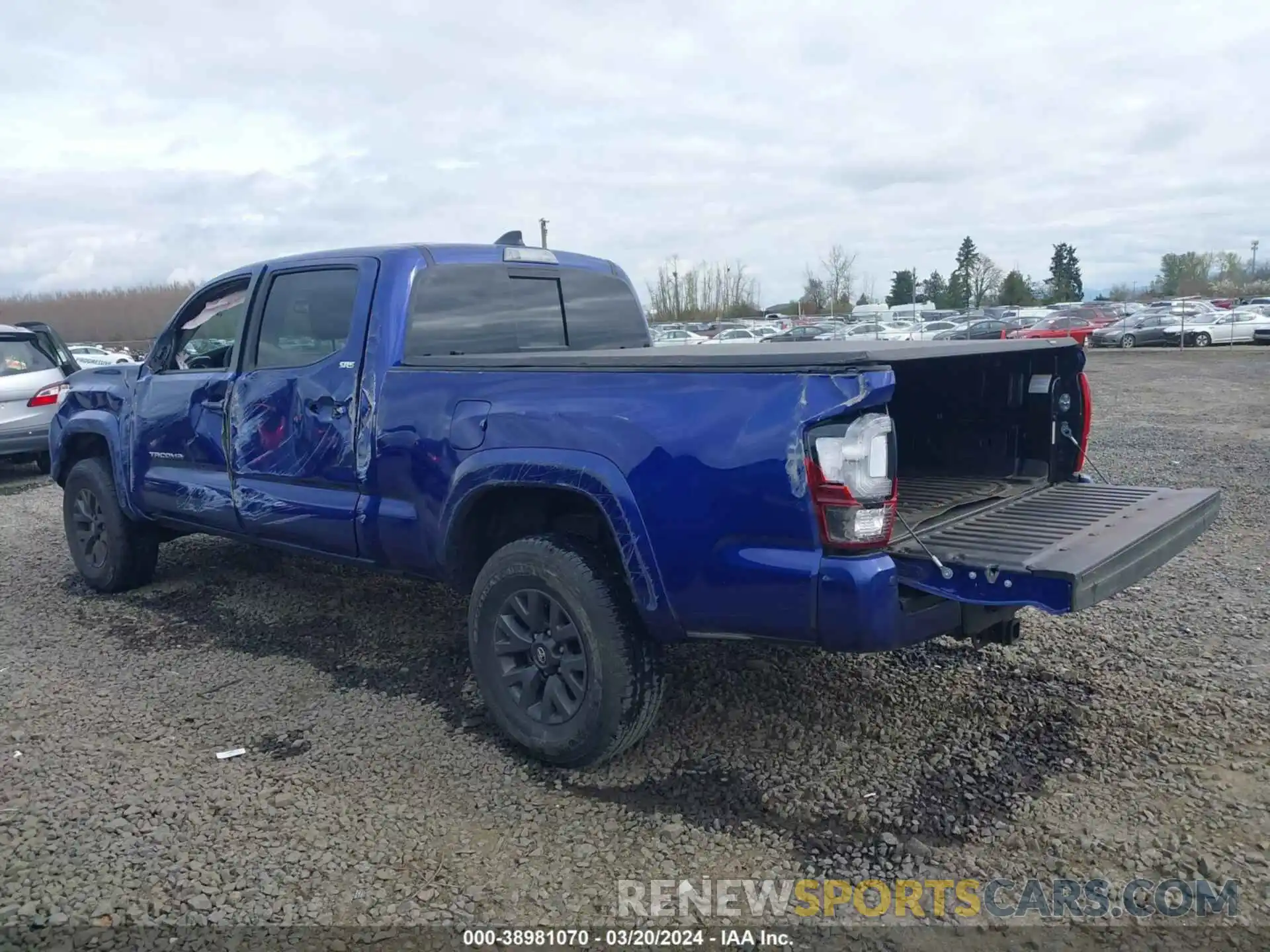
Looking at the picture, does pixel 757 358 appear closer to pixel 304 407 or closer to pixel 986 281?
pixel 304 407

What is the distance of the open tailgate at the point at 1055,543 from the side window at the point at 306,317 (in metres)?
2.57

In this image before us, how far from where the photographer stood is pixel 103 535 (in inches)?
238

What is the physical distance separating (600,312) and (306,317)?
1.49 meters

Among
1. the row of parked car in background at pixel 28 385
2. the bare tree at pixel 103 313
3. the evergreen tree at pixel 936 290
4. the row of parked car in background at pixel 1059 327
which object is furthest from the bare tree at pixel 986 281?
the row of parked car in background at pixel 28 385

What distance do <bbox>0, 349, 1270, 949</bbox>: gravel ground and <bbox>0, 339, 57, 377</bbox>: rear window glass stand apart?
5.69 m

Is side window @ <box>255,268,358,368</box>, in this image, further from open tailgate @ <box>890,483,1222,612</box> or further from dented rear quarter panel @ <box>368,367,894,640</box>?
open tailgate @ <box>890,483,1222,612</box>

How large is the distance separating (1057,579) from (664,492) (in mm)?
1174

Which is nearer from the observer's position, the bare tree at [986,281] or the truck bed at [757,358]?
the truck bed at [757,358]

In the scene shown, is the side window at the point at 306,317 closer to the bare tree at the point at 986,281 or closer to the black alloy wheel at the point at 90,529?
the black alloy wheel at the point at 90,529

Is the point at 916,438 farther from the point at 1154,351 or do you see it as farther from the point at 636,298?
the point at 1154,351

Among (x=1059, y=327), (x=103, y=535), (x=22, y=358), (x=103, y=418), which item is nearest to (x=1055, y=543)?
(x=103, y=418)

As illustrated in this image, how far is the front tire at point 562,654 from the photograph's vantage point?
133 inches

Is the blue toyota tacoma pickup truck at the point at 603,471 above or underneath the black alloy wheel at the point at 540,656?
above

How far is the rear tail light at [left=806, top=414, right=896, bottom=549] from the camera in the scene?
2.88 metres
